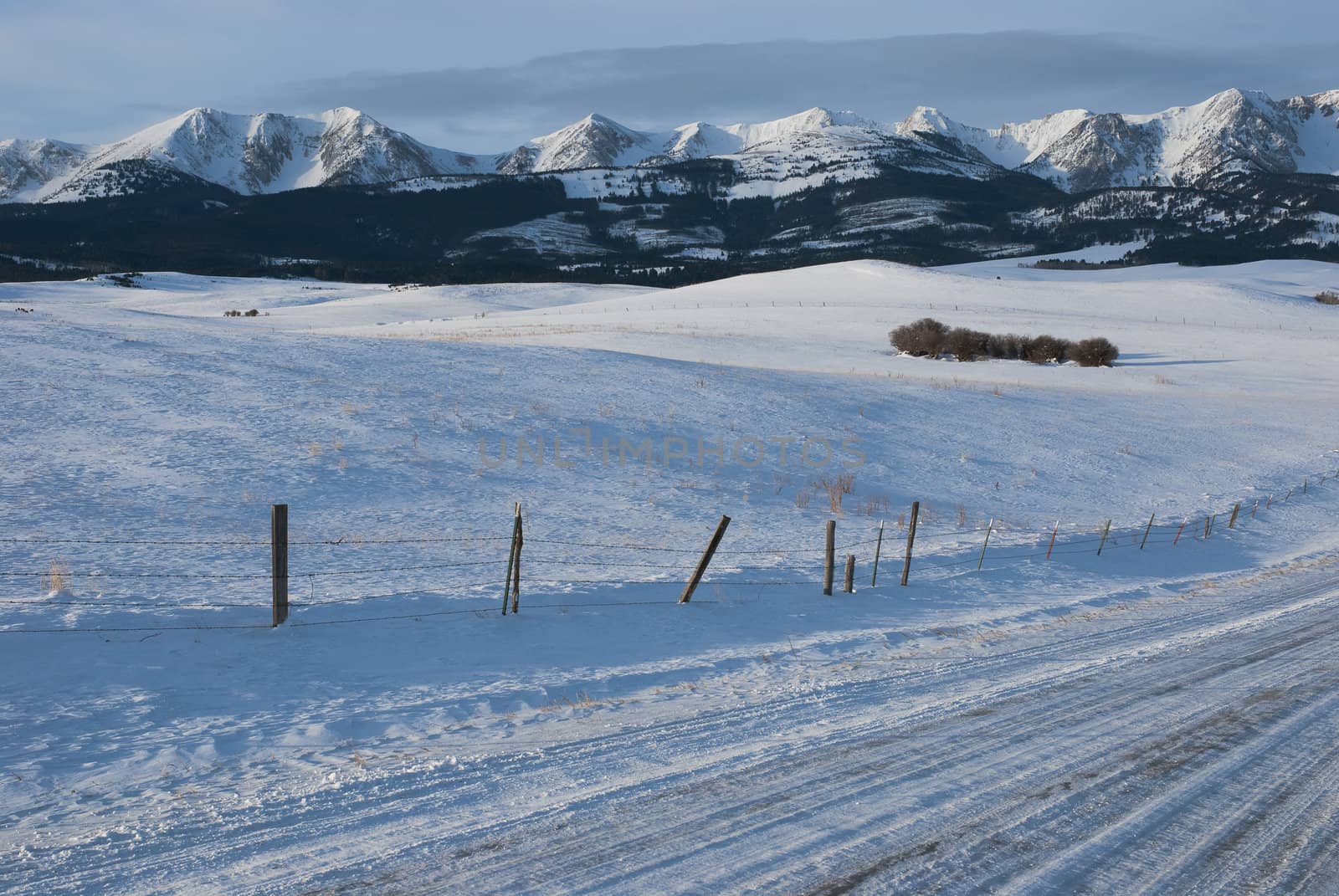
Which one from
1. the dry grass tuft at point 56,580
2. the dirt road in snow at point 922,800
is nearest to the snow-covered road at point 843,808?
the dirt road in snow at point 922,800

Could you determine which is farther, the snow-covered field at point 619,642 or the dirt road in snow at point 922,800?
the snow-covered field at point 619,642

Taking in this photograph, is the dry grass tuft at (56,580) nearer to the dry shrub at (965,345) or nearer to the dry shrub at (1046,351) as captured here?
the dry shrub at (965,345)

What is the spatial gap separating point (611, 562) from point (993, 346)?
42729 millimetres

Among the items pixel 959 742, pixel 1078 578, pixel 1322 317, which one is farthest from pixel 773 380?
pixel 1322 317

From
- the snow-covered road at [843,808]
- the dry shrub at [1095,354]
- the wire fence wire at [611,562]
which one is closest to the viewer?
the snow-covered road at [843,808]

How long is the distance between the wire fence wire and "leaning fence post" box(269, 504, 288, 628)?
21 cm

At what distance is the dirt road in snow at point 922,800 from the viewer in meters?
5.88

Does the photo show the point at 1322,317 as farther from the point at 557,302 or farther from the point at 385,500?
the point at 385,500

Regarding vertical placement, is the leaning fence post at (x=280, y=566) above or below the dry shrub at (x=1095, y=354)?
below

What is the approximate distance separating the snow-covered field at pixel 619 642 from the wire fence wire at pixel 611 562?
0.09 m

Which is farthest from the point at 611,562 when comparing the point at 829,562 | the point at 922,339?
the point at 922,339

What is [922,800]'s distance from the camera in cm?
695

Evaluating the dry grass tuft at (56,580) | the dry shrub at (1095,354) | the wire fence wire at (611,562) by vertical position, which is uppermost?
the dry shrub at (1095,354)

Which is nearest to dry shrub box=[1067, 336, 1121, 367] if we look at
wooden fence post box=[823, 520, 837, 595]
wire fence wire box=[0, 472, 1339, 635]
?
wire fence wire box=[0, 472, 1339, 635]
